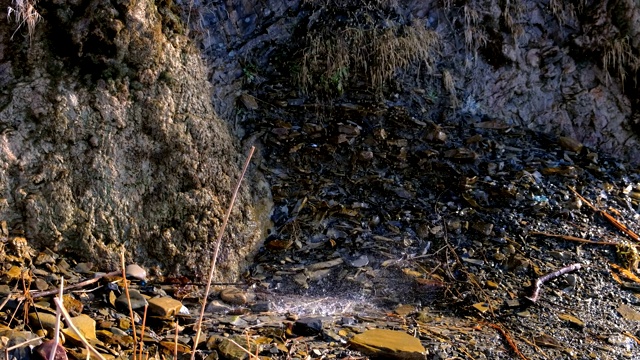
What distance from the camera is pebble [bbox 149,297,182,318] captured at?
2.87 meters

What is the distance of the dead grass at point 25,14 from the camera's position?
10.3 feet

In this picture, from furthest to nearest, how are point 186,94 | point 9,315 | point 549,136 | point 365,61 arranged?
1. point 549,136
2. point 365,61
3. point 186,94
4. point 9,315

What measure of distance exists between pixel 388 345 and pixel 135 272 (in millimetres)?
1435

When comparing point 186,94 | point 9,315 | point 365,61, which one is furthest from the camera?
point 365,61

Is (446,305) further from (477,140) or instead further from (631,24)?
(631,24)

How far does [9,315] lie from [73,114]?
4.04 ft

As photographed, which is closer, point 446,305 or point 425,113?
point 446,305

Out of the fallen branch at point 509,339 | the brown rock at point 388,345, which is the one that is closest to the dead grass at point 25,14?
the brown rock at point 388,345

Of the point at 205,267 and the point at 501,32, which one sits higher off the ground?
the point at 501,32

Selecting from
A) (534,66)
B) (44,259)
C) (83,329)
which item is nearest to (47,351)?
(83,329)

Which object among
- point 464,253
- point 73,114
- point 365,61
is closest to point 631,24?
point 365,61

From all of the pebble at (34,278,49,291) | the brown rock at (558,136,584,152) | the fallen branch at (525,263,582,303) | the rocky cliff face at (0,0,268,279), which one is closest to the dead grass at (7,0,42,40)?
the rocky cliff face at (0,0,268,279)

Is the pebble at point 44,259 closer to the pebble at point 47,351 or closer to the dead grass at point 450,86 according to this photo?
the pebble at point 47,351

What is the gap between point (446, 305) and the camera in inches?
133
